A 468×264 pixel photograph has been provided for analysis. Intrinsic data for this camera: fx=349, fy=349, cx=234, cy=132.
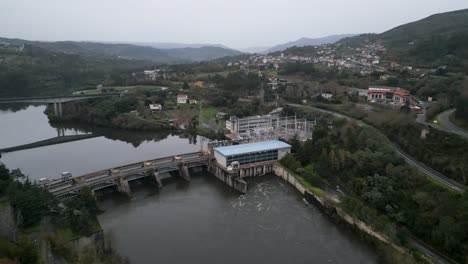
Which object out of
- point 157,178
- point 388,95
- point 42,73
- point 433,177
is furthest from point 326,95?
point 42,73

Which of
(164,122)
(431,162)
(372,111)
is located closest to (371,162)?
(431,162)

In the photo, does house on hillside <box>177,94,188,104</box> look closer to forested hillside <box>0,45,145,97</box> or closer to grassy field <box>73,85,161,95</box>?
grassy field <box>73,85,161,95</box>

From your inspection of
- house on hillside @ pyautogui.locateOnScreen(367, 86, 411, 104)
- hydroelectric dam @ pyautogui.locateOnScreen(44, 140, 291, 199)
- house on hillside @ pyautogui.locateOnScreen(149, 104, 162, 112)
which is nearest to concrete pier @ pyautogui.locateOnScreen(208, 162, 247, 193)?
hydroelectric dam @ pyautogui.locateOnScreen(44, 140, 291, 199)

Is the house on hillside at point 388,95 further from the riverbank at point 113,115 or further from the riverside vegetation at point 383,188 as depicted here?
the riverbank at point 113,115

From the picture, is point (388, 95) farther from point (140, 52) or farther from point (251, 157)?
point (140, 52)

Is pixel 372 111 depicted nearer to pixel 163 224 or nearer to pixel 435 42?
pixel 163 224

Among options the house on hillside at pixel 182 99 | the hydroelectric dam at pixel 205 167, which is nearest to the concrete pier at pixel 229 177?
the hydroelectric dam at pixel 205 167
